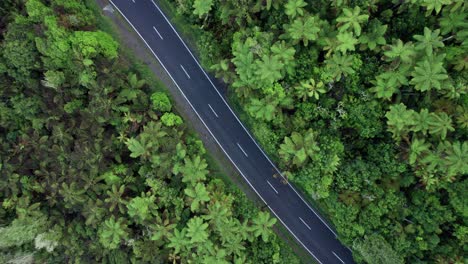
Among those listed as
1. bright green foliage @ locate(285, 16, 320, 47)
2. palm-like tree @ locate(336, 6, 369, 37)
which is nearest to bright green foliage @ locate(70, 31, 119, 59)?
bright green foliage @ locate(285, 16, 320, 47)

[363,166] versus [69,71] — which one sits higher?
[69,71]

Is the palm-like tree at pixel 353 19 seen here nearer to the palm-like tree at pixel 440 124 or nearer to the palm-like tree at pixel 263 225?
the palm-like tree at pixel 440 124

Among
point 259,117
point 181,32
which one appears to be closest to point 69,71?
point 181,32

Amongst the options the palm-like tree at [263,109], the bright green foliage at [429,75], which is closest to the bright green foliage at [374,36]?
the bright green foliage at [429,75]

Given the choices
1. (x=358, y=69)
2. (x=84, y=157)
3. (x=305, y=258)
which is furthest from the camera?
(x=305, y=258)

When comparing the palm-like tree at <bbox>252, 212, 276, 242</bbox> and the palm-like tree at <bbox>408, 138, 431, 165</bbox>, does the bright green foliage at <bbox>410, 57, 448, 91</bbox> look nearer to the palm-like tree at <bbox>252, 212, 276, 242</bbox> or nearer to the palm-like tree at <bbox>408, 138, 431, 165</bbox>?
the palm-like tree at <bbox>408, 138, 431, 165</bbox>

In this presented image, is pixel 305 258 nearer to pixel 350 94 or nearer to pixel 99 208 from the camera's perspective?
pixel 350 94
